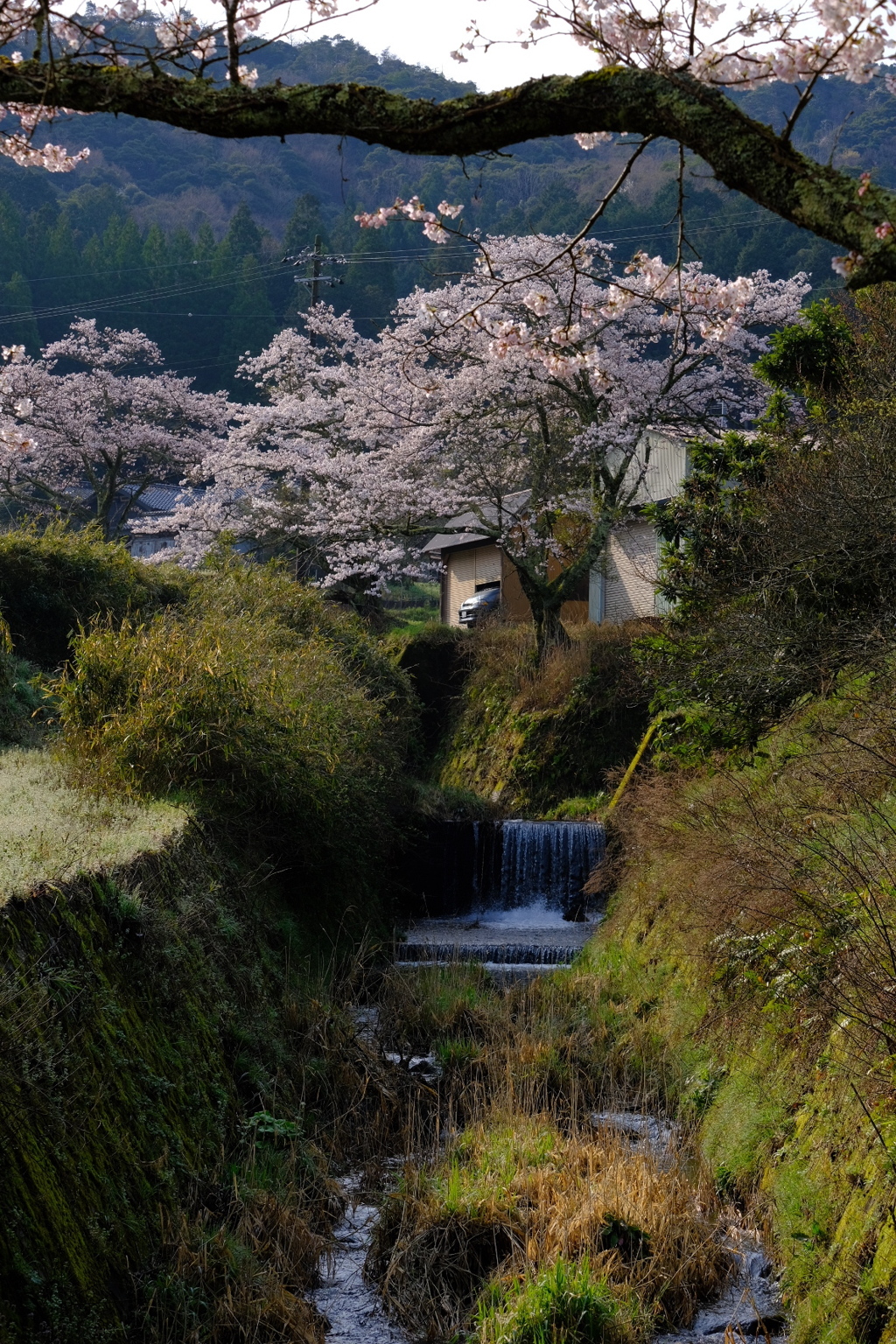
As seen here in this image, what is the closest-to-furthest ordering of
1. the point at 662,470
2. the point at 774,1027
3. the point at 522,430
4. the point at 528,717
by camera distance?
1. the point at 774,1027
2. the point at 528,717
3. the point at 522,430
4. the point at 662,470

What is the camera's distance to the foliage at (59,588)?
1678 cm

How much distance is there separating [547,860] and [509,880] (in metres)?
0.70

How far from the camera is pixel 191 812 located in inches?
379

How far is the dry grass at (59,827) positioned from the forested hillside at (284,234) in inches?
1256

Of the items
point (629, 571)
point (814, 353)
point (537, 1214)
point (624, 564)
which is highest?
point (814, 353)

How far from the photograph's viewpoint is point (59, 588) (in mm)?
17109

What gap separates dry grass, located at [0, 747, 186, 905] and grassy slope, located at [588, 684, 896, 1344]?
12.7 feet

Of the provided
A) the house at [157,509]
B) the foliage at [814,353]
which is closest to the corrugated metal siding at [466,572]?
the house at [157,509]

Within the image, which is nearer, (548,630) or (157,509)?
(548,630)

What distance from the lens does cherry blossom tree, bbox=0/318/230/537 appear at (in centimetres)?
3098

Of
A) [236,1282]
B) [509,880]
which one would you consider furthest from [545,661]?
[236,1282]

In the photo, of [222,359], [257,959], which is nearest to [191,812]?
[257,959]

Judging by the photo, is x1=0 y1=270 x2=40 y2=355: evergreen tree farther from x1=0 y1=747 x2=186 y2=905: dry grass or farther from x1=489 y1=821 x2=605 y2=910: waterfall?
x1=0 y1=747 x2=186 y2=905: dry grass

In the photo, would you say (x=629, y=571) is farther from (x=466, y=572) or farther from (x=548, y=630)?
(x=466, y=572)
